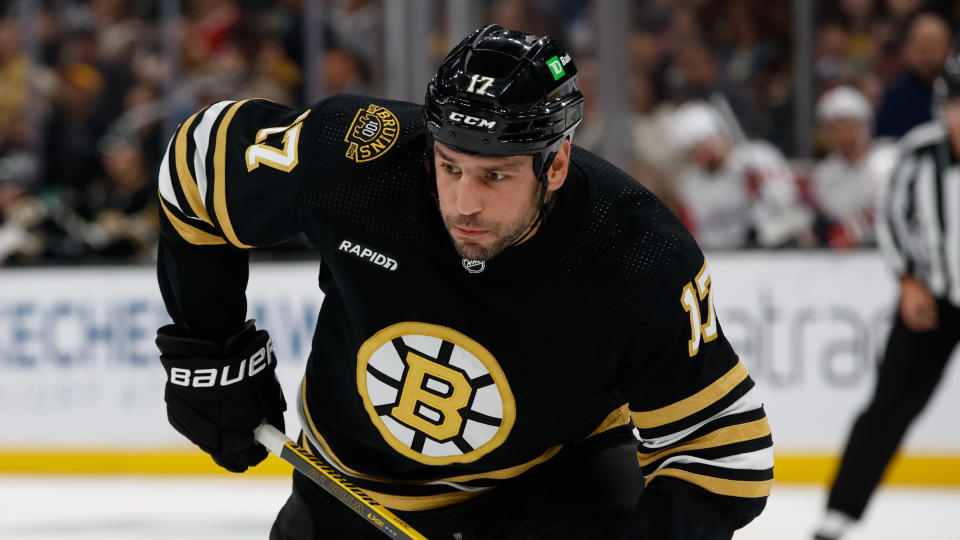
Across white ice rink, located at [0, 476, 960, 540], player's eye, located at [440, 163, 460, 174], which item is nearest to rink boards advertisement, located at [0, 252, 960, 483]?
white ice rink, located at [0, 476, 960, 540]

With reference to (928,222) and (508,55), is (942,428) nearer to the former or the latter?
(928,222)

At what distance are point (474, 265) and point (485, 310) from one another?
0.22 feet

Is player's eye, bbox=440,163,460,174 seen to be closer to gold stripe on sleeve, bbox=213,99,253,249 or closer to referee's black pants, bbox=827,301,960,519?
gold stripe on sleeve, bbox=213,99,253,249

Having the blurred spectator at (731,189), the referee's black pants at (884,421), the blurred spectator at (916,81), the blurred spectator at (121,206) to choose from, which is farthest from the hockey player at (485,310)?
the blurred spectator at (916,81)

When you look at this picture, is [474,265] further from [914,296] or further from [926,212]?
[926,212]

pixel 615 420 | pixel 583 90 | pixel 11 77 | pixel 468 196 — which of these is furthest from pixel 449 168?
pixel 11 77

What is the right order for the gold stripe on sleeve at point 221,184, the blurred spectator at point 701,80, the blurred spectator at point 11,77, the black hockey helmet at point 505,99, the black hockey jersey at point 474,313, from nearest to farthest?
the black hockey helmet at point 505,99 → the black hockey jersey at point 474,313 → the gold stripe on sleeve at point 221,184 → the blurred spectator at point 701,80 → the blurred spectator at point 11,77

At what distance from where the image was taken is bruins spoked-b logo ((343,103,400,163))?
172 cm

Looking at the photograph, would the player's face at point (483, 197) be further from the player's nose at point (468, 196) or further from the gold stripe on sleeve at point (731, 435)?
the gold stripe on sleeve at point (731, 435)

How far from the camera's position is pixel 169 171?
6.15 feet

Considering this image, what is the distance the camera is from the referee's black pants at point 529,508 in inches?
Result: 70.9

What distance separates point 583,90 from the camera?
5.25 metres

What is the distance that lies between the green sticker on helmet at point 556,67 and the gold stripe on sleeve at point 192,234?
63 cm

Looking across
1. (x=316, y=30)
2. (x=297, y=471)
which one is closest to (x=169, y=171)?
(x=297, y=471)
